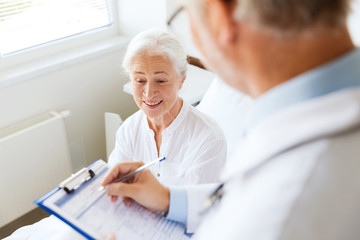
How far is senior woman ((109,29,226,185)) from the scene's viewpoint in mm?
1348

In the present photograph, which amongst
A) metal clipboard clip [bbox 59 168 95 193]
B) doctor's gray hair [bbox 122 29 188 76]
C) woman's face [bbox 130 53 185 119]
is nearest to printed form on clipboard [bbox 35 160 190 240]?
metal clipboard clip [bbox 59 168 95 193]

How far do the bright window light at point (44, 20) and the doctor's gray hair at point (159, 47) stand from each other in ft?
3.06

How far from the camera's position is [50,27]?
2.11 metres

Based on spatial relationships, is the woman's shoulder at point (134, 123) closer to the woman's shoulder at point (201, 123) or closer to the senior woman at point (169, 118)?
the senior woman at point (169, 118)

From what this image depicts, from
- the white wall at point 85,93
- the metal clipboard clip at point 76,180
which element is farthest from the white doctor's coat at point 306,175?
the white wall at point 85,93

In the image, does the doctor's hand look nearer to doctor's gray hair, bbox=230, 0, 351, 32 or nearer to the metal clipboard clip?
the metal clipboard clip

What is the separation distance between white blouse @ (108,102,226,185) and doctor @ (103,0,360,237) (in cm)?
83

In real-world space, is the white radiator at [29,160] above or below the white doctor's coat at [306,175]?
below

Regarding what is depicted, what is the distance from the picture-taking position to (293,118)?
1.43ft

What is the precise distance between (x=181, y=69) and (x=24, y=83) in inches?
38.6

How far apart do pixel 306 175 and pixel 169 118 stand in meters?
1.06

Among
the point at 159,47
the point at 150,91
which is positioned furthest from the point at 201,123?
the point at 159,47

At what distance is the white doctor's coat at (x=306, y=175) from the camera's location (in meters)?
0.41

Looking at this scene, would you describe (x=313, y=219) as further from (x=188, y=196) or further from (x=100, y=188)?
(x=100, y=188)
